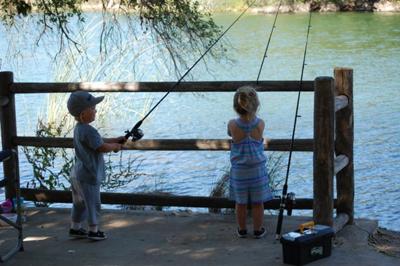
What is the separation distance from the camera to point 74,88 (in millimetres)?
5383

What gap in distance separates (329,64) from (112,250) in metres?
15.6

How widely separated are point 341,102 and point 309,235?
114 centimetres

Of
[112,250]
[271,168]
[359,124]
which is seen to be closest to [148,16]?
[271,168]

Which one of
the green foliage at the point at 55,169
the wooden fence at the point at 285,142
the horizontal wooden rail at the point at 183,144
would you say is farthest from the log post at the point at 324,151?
the green foliage at the point at 55,169

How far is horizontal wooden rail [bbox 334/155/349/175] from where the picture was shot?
15.9 feet

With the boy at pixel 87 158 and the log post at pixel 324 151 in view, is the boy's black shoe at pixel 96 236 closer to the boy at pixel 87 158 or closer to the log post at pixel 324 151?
the boy at pixel 87 158

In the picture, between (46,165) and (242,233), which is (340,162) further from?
(46,165)

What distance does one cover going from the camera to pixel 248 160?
178 inches

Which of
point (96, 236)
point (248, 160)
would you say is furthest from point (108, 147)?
point (248, 160)

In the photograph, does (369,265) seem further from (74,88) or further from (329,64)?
(329,64)

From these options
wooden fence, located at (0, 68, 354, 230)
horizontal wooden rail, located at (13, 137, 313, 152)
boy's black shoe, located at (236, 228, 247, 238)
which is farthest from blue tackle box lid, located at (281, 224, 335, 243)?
horizontal wooden rail, located at (13, 137, 313, 152)

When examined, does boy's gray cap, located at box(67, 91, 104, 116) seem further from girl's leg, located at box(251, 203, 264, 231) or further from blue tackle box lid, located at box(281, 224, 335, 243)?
blue tackle box lid, located at box(281, 224, 335, 243)

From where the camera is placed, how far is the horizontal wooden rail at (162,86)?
16.3 ft

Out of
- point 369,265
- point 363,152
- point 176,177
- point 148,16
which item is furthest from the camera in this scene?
point 363,152
